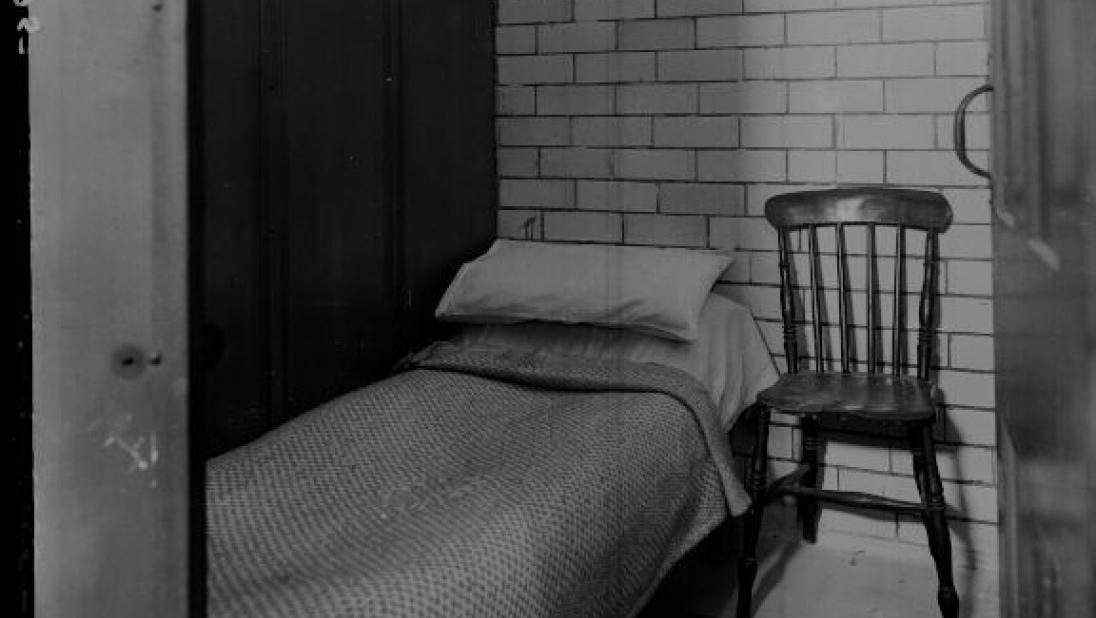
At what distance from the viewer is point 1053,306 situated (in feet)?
3.77

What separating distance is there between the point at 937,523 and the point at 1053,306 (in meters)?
1.91

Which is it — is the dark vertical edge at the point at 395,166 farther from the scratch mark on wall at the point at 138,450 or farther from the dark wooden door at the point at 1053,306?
the scratch mark on wall at the point at 138,450

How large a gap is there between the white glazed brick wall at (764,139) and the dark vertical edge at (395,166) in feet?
2.17

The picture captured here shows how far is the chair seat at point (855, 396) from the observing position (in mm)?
2846

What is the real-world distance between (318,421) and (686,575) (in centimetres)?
139

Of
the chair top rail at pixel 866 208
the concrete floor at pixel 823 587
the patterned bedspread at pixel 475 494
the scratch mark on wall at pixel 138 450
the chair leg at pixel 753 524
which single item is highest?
the chair top rail at pixel 866 208

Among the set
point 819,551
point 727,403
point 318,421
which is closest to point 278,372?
point 318,421

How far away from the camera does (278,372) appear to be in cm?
286

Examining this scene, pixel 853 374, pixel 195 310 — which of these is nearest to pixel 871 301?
pixel 853 374

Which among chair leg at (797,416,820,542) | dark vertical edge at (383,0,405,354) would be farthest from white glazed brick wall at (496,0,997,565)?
dark vertical edge at (383,0,405,354)

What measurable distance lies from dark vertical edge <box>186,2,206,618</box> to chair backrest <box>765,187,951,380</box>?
287cm

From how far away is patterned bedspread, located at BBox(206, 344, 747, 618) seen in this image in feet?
5.83

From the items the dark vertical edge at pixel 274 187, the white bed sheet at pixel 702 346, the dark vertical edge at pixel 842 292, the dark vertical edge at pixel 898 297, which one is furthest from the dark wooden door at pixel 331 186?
the dark vertical edge at pixel 898 297

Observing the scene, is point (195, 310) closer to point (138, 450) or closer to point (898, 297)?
point (138, 450)
